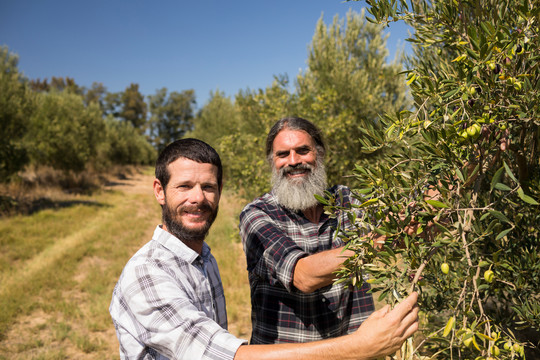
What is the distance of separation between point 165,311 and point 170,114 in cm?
7617

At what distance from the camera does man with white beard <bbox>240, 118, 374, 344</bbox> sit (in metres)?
2.27

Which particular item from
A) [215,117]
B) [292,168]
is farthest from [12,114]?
[292,168]

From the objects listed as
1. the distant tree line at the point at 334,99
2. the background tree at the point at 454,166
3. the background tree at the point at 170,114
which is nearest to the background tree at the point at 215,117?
the distant tree line at the point at 334,99

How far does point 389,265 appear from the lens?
4.68ft

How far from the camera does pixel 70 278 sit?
1076cm

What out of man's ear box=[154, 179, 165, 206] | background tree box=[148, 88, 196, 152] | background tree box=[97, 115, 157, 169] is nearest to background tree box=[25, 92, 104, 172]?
background tree box=[97, 115, 157, 169]

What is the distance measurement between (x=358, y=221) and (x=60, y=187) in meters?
30.0

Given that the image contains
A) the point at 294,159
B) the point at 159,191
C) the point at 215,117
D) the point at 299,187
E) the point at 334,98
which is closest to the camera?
the point at 159,191

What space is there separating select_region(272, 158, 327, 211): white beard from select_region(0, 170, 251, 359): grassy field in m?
5.52

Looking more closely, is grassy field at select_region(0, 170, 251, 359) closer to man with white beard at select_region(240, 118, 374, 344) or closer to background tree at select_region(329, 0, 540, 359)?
man with white beard at select_region(240, 118, 374, 344)

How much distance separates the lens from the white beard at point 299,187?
291 cm

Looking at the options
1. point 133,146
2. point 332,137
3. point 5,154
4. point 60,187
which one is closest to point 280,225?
point 332,137

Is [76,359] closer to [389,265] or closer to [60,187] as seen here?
[389,265]

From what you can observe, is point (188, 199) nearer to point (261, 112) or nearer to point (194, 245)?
A: point (194, 245)
